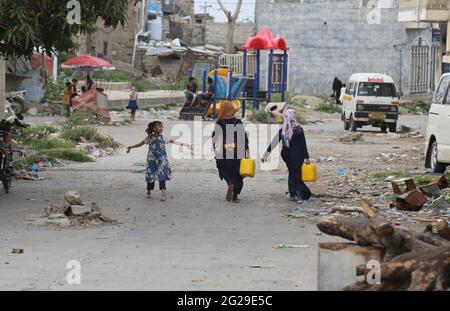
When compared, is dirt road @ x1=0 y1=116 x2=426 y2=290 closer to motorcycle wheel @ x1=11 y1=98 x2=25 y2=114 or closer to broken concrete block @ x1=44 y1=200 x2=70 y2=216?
broken concrete block @ x1=44 y1=200 x2=70 y2=216

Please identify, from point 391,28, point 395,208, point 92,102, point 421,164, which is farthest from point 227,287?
point 391,28

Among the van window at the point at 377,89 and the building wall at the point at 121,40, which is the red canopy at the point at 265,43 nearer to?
the van window at the point at 377,89

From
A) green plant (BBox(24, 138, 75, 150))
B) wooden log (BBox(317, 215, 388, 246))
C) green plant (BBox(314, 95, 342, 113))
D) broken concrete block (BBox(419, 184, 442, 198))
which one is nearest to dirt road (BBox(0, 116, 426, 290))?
wooden log (BBox(317, 215, 388, 246))

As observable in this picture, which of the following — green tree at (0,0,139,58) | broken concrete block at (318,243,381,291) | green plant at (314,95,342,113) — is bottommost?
green plant at (314,95,342,113)

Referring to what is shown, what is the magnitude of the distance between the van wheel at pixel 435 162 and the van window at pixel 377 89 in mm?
15677

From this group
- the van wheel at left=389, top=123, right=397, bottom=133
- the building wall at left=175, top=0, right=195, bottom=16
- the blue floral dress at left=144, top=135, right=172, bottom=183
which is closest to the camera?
the blue floral dress at left=144, top=135, right=172, bottom=183

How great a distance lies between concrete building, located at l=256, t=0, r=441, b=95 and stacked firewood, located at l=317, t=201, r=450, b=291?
162 ft

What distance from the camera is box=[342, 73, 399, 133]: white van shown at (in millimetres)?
33625

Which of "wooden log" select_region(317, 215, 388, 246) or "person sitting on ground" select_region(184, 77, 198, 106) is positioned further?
"person sitting on ground" select_region(184, 77, 198, 106)

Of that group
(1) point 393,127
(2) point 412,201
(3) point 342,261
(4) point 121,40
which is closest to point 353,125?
(1) point 393,127

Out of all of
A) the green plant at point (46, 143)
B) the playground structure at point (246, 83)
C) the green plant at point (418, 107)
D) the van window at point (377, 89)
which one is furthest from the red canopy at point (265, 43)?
the green plant at point (46, 143)

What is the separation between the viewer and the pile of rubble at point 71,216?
12.5 meters

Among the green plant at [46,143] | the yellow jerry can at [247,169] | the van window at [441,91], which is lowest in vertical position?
the green plant at [46,143]
